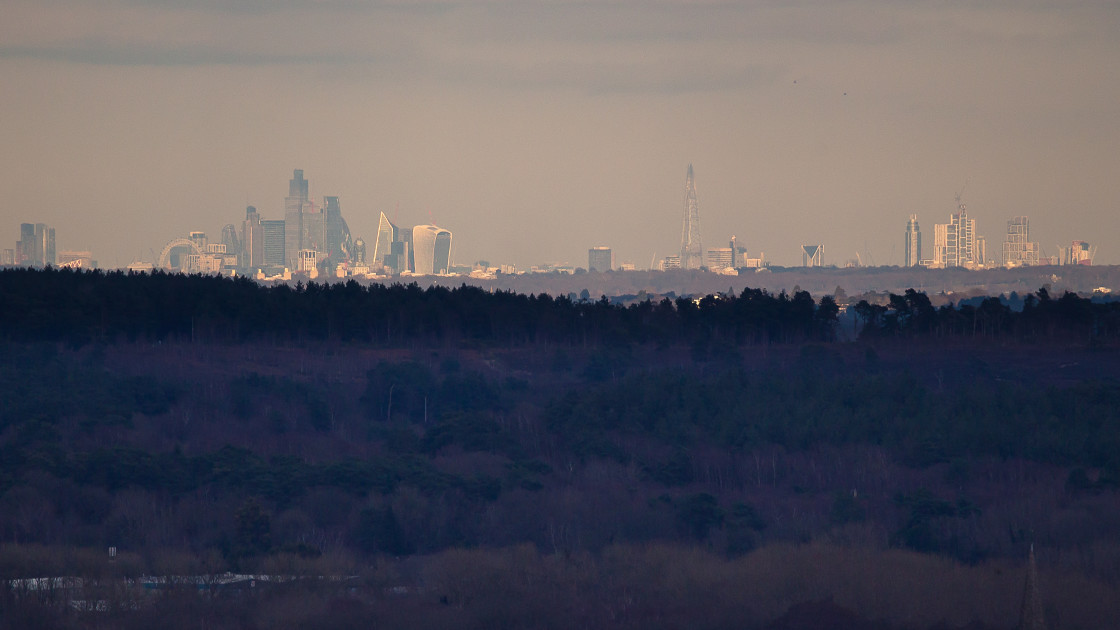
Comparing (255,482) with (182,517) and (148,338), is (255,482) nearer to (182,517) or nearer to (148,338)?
(182,517)

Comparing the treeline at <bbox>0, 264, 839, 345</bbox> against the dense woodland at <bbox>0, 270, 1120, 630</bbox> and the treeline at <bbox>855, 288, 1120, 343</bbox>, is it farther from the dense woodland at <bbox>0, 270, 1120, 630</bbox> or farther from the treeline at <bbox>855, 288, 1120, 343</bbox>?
the treeline at <bbox>855, 288, 1120, 343</bbox>

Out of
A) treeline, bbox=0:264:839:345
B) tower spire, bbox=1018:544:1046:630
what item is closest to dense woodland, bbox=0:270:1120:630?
treeline, bbox=0:264:839:345

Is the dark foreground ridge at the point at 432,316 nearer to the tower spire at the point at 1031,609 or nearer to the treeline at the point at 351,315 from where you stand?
the treeline at the point at 351,315

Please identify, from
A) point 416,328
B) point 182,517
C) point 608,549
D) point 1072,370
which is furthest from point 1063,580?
point 416,328

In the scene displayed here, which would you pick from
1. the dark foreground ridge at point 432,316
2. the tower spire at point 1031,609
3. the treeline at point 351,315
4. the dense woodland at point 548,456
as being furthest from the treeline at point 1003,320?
the tower spire at point 1031,609

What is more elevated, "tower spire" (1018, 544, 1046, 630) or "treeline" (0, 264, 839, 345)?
"treeline" (0, 264, 839, 345)

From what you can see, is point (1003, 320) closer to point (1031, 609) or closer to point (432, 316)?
point (432, 316)
